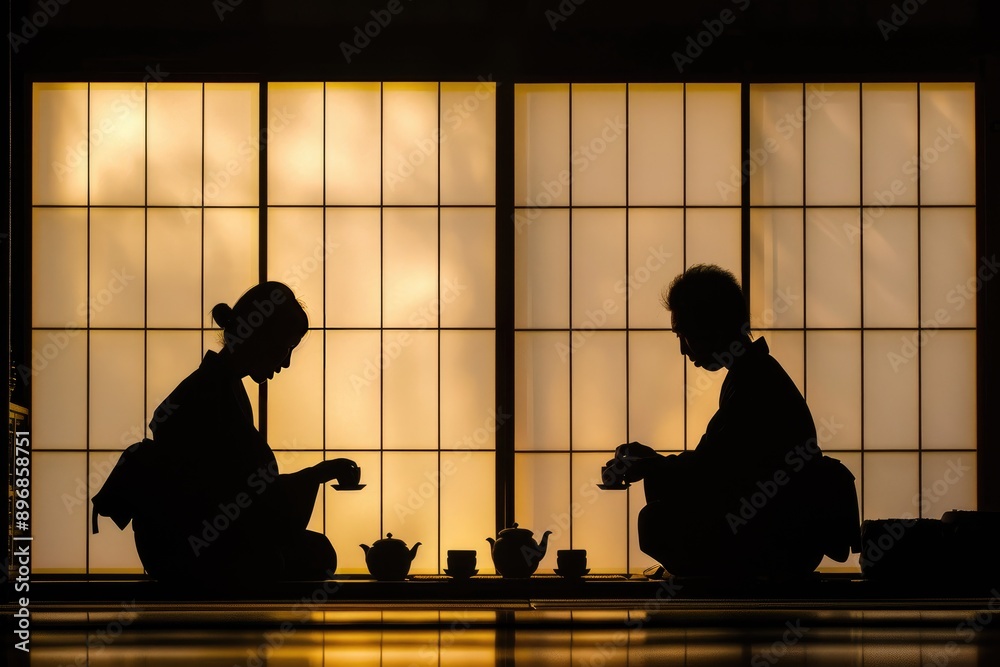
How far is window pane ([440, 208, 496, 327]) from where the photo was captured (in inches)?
216

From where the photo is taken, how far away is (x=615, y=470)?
328 centimetres

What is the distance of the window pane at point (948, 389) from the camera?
552cm

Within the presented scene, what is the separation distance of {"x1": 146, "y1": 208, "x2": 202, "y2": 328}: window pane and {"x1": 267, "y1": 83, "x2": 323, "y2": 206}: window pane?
438mm

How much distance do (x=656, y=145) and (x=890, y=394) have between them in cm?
169

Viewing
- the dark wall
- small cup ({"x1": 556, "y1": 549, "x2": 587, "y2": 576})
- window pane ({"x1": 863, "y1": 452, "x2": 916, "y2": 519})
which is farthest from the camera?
window pane ({"x1": 863, "y1": 452, "x2": 916, "y2": 519})

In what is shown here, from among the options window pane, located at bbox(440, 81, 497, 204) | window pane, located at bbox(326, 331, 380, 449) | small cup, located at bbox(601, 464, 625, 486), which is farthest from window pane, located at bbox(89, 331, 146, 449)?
small cup, located at bbox(601, 464, 625, 486)

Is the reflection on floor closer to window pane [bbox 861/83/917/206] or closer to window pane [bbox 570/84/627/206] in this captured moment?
window pane [bbox 570/84/627/206]

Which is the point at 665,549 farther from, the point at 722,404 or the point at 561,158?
the point at 561,158

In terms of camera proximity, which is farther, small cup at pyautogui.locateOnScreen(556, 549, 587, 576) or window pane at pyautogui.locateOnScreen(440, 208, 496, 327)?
window pane at pyautogui.locateOnScreen(440, 208, 496, 327)

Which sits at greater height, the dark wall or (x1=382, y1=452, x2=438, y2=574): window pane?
the dark wall

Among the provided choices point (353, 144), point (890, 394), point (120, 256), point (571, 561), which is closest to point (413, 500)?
point (571, 561)

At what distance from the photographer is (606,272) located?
553cm

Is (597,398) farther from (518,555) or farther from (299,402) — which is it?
(518,555)

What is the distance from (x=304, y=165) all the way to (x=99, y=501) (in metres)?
2.73
